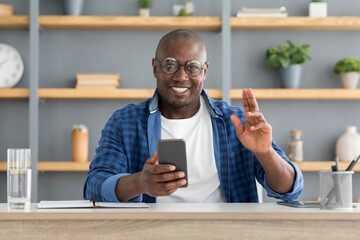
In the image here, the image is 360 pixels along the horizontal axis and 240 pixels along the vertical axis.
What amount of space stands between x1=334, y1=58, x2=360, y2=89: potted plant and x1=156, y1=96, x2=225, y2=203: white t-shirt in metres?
1.83

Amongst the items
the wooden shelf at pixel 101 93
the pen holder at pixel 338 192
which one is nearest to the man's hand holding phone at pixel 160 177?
the pen holder at pixel 338 192

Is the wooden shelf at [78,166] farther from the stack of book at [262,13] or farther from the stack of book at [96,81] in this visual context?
the stack of book at [262,13]

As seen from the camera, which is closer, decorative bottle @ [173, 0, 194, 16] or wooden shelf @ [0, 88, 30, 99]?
wooden shelf @ [0, 88, 30, 99]

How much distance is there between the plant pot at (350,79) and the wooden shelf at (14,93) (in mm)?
2172

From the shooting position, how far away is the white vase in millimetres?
3432

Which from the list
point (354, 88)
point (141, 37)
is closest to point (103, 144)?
point (141, 37)

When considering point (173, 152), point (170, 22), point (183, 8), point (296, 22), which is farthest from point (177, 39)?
point (296, 22)

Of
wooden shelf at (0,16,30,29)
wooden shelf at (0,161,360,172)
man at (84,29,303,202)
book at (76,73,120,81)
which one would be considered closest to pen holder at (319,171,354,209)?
man at (84,29,303,202)

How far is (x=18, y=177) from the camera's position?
1.41m

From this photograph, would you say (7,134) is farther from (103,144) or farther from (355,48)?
(355,48)

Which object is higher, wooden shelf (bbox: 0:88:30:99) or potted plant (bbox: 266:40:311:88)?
potted plant (bbox: 266:40:311:88)

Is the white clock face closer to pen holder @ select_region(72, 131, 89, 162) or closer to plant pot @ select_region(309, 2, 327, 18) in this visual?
pen holder @ select_region(72, 131, 89, 162)

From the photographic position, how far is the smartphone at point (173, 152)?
137 cm

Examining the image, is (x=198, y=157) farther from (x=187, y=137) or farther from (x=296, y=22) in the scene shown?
(x=296, y=22)
